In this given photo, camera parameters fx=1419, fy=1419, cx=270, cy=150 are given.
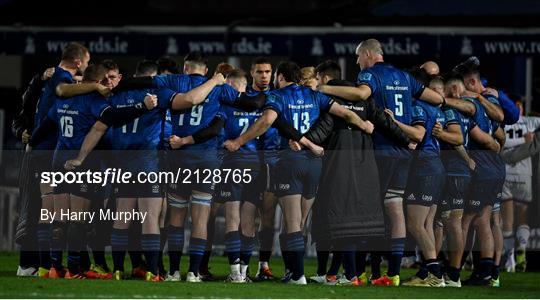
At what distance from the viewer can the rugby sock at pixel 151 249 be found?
1291 centimetres

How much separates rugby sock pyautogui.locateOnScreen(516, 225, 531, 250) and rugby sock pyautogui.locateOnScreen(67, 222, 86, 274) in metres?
6.43

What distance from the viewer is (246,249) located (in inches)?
552

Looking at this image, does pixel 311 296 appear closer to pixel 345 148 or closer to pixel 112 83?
pixel 345 148

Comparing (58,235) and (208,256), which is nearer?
(58,235)

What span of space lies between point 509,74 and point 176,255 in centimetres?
948

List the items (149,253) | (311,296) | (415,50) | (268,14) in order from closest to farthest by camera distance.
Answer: (311,296) < (149,253) < (415,50) < (268,14)

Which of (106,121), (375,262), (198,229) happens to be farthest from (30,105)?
(375,262)

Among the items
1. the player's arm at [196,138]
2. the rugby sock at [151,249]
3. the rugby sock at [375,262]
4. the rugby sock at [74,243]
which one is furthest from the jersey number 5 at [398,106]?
the rugby sock at [74,243]

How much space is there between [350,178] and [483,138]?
1.80 metres

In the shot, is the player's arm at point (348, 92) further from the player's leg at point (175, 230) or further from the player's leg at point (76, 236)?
the player's leg at point (76, 236)

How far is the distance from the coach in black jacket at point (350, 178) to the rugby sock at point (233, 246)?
2.64ft

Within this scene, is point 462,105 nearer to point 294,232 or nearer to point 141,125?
point 294,232

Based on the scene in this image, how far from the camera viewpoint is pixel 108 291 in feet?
38.2

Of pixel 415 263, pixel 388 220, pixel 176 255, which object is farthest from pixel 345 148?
pixel 415 263
